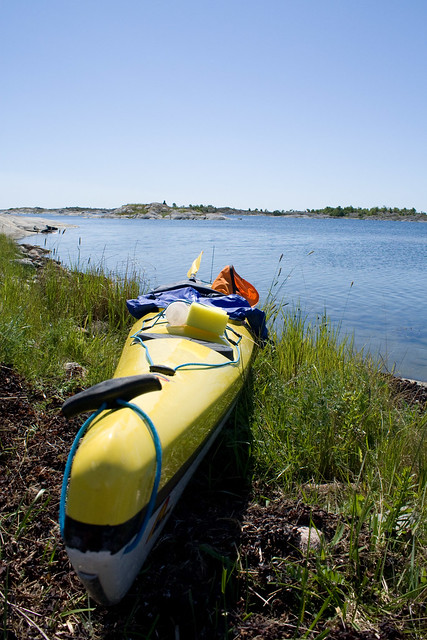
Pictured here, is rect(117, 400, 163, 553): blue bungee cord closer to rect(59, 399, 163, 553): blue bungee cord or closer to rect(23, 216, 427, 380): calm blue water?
rect(59, 399, 163, 553): blue bungee cord

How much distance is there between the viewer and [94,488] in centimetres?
150

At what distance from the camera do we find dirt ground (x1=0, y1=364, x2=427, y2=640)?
1.65m

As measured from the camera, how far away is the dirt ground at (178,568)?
165cm

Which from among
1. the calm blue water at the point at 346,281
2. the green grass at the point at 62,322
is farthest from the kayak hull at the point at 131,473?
the calm blue water at the point at 346,281

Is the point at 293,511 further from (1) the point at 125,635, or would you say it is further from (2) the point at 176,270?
(2) the point at 176,270

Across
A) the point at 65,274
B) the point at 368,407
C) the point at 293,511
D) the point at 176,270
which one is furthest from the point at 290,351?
the point at 176,270

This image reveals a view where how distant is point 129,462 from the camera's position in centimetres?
157

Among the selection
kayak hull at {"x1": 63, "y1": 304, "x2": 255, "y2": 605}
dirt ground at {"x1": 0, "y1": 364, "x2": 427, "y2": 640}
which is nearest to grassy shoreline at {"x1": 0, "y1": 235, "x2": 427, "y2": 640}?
dirt ground at {"x1": 0, "y1": 364, "x2": 427, "y2": 640}

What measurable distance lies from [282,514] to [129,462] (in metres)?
1.00

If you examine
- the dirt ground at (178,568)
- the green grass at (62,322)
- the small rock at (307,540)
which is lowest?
the dirt ground at (178,568)

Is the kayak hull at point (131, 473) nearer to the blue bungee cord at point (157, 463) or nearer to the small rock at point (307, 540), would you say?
the blue bungee cord at point (157, 463)

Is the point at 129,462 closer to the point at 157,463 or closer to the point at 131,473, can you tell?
the point at 131,473

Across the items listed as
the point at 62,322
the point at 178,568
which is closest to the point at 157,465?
A: the point at 178,568

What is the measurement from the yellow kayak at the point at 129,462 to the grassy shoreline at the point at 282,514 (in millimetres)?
270
